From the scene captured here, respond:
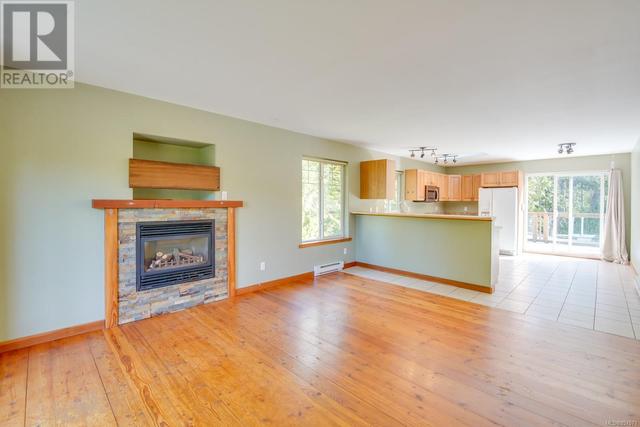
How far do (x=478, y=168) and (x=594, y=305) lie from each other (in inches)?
224

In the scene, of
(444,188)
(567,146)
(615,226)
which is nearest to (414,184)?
(444,188)

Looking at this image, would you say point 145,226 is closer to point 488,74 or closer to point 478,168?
point 488,74

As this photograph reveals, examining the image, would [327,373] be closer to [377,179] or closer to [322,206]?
[322,206]

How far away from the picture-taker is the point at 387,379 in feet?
7.11

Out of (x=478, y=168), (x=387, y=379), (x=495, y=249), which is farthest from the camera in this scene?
(x=478, y=168)

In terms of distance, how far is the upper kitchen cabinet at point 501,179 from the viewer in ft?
24.6

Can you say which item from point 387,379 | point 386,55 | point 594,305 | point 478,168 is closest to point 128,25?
point 386,55

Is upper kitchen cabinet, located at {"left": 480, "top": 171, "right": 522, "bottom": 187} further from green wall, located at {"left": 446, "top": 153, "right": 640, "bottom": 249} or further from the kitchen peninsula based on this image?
the kitchen peninsula

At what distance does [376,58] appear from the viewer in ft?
7.70

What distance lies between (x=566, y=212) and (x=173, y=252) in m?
8.89

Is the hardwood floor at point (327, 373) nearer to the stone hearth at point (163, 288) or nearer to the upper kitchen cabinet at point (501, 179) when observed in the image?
the stone hearth at point (163, 288)

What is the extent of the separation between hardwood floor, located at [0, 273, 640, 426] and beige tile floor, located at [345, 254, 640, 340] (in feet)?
1.31

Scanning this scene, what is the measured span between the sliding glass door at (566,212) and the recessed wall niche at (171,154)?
8.21m

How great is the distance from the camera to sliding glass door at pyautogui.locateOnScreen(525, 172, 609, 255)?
6898 mm
